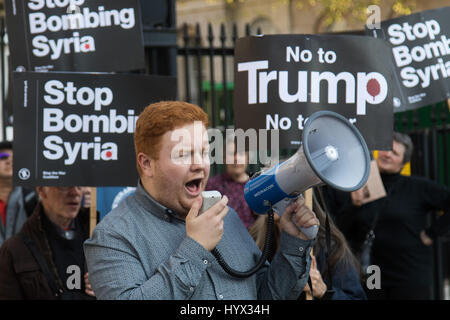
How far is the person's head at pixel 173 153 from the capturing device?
2.44 m

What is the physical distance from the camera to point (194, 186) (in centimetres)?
251

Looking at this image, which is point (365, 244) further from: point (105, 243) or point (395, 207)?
point (105, 243)

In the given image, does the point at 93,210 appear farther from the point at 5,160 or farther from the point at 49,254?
the point at 5,160

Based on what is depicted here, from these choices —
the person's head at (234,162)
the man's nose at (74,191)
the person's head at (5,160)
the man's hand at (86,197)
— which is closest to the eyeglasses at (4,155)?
the person's head at (5,160)

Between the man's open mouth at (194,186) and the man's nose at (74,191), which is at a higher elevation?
the man's open mouth at (194,186)

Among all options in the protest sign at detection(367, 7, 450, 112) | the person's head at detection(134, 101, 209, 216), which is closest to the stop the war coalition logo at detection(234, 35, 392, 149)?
the protest sign at detection(367, 7, 450, 112)

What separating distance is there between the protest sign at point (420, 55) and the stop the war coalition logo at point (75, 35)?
156cm

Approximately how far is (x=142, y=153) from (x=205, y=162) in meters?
0.23

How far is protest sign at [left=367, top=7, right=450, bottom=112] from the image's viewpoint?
4.54 m

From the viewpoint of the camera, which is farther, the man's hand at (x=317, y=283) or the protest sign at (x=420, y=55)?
the protest sign at (x=420, y=55)

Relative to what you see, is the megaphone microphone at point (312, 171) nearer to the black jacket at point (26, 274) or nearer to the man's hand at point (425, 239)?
the black jacket at point (26, 274)

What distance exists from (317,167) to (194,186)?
17.6 inches
